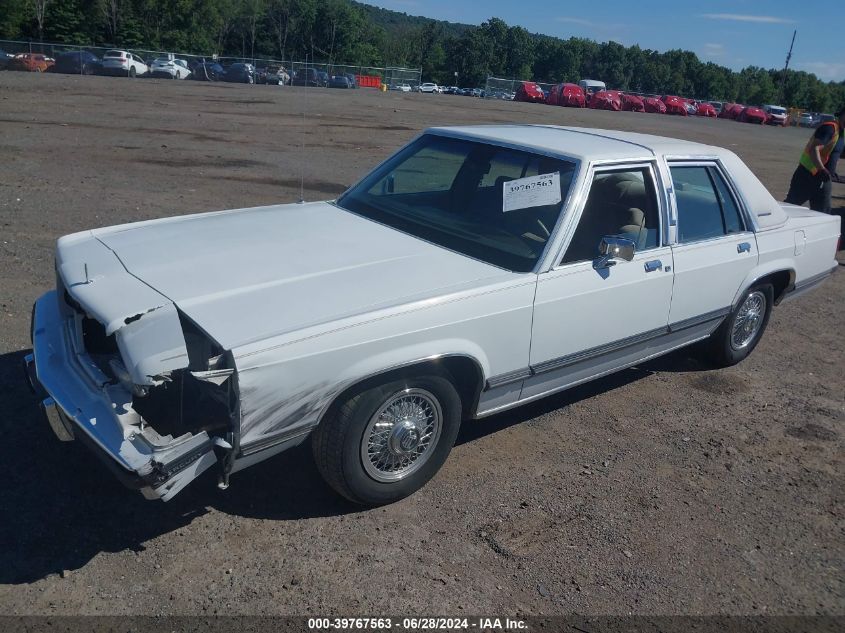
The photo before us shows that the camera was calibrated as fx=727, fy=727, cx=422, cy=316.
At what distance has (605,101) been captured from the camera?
174 feet

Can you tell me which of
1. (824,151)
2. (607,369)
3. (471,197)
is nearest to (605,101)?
(824,151)

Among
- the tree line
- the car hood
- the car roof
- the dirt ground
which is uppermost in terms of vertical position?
the tree line

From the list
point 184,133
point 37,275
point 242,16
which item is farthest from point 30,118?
point 242,16

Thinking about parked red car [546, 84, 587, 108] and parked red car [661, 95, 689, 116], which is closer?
parked red car [546, 84, 587, 108]

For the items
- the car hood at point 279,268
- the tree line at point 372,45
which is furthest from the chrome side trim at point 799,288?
the tree line at point 372,45

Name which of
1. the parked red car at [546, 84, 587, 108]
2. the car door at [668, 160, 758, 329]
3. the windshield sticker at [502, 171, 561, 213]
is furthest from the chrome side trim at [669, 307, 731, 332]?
the parked red car at [546, 84, 587, 108]

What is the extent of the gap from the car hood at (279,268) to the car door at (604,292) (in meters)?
0.41

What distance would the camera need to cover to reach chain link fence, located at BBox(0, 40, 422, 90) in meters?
44.2

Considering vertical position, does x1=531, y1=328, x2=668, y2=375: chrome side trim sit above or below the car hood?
below

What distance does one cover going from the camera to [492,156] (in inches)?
184

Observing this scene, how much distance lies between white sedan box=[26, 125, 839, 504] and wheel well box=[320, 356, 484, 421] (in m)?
0.01

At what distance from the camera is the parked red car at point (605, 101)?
53.3 metres

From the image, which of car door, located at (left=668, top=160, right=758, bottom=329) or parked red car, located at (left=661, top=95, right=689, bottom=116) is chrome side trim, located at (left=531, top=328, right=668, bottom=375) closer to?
car door, located at (left=668, top=160, right=758, bottom=329)

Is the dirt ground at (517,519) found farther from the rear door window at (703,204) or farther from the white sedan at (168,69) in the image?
the white sedan at (168,69)
